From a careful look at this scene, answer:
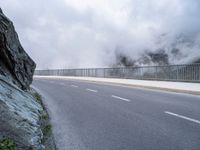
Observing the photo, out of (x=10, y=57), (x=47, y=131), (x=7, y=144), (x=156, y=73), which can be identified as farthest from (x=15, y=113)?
(x=156, y=73)

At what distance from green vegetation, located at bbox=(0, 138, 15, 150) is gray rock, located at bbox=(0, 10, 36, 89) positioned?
14.8 ft

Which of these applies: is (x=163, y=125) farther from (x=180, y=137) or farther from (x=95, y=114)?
(x=95, y=114)

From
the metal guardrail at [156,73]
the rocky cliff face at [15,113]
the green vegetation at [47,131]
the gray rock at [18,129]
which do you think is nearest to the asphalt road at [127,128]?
the green vegetation at [47,131]

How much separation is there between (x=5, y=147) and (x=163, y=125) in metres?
4.56

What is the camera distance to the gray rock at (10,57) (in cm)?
967

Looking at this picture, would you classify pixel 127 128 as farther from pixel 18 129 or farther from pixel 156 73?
pixel 156 73

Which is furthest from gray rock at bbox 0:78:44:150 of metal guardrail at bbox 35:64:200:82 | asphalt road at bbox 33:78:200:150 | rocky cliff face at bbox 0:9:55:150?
metal guardrail at bbox 35:64:200:82

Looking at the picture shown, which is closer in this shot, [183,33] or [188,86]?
[188,86]

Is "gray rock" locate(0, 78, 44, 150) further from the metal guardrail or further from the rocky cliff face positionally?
the metal guardrail

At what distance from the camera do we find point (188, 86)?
61.8 feet

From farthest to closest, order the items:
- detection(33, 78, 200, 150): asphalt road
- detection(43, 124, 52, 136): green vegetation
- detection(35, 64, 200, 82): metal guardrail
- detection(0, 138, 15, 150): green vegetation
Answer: detection(35, 64, 200, 82): metal guardrail < detection(43, 124, 52, 136): green vegetation < detection(33, 78, 200, 150): asphalt road < detection(0, 138, 15, 150): green vegetation

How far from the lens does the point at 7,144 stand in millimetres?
4395

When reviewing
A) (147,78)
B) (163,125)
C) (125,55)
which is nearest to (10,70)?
(163,125)

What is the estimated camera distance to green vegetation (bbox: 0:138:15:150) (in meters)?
4.31
